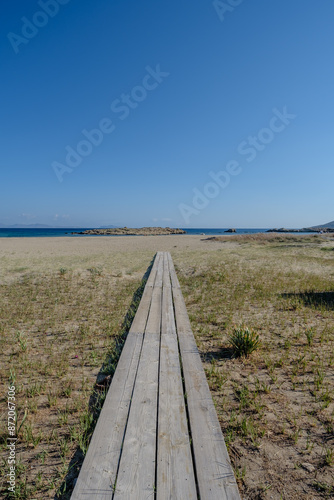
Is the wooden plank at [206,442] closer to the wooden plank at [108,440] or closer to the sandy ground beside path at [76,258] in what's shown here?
the wooden plank at [108,440]

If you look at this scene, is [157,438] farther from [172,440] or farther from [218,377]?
[218,377]

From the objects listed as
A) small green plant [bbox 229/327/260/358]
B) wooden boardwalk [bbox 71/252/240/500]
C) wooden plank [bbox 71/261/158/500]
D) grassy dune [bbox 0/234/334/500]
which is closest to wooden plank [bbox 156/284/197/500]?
wooden boardwalk [bbox 71/252/240/500]

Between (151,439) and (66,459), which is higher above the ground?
(151,439)

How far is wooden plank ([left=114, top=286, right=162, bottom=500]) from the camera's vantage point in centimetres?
213

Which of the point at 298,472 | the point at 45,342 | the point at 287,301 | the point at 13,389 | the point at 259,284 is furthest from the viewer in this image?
the point at 259,284

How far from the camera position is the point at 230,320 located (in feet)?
22.4

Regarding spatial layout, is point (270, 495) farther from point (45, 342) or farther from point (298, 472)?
point (45, 342)

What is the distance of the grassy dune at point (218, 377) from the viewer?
8.32 feet

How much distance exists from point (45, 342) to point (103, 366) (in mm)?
1768

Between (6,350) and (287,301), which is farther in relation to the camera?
(287,301)

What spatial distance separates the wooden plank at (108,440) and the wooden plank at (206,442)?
0.77 metres

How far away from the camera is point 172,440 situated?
263 centimetres

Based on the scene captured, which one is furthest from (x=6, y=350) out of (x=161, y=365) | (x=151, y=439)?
(x=151, y=439)

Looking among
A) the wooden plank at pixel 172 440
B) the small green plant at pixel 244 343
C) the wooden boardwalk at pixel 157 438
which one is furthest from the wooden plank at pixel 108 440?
the small green plant at pixel 244 343
